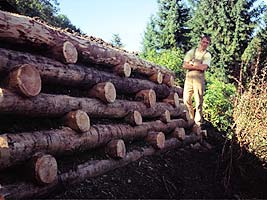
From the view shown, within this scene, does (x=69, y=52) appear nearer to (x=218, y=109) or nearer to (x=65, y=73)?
(x=65, y=73)

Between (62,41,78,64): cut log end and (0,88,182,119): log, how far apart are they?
16.4 inches

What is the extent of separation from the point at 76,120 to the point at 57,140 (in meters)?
0.36

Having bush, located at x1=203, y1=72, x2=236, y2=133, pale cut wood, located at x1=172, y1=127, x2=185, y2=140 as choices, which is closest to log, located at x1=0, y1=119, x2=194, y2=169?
pale cut wood, located at x1=172, y1=127, x2=185, y2=140

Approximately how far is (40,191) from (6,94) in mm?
918

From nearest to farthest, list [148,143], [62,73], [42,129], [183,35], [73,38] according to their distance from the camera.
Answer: [42,129]
[62,73]
[73,38]
[148,143]
[183,35]

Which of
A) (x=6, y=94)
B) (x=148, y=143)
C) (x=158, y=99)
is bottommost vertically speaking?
(x=148, y=143)

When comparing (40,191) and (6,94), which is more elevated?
(6,94)

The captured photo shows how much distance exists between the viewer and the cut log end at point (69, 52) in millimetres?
3758

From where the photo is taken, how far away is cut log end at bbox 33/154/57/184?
3008 mm

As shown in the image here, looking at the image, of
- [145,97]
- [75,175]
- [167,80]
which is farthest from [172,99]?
[75,175]

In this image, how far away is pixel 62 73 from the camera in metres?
3.78

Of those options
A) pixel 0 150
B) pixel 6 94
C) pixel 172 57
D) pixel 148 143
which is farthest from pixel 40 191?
pixel 172 57

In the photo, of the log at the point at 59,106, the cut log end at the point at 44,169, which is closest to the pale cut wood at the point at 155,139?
the log at the point at 59,106

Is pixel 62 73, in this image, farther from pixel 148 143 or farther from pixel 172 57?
pixel 172 57
